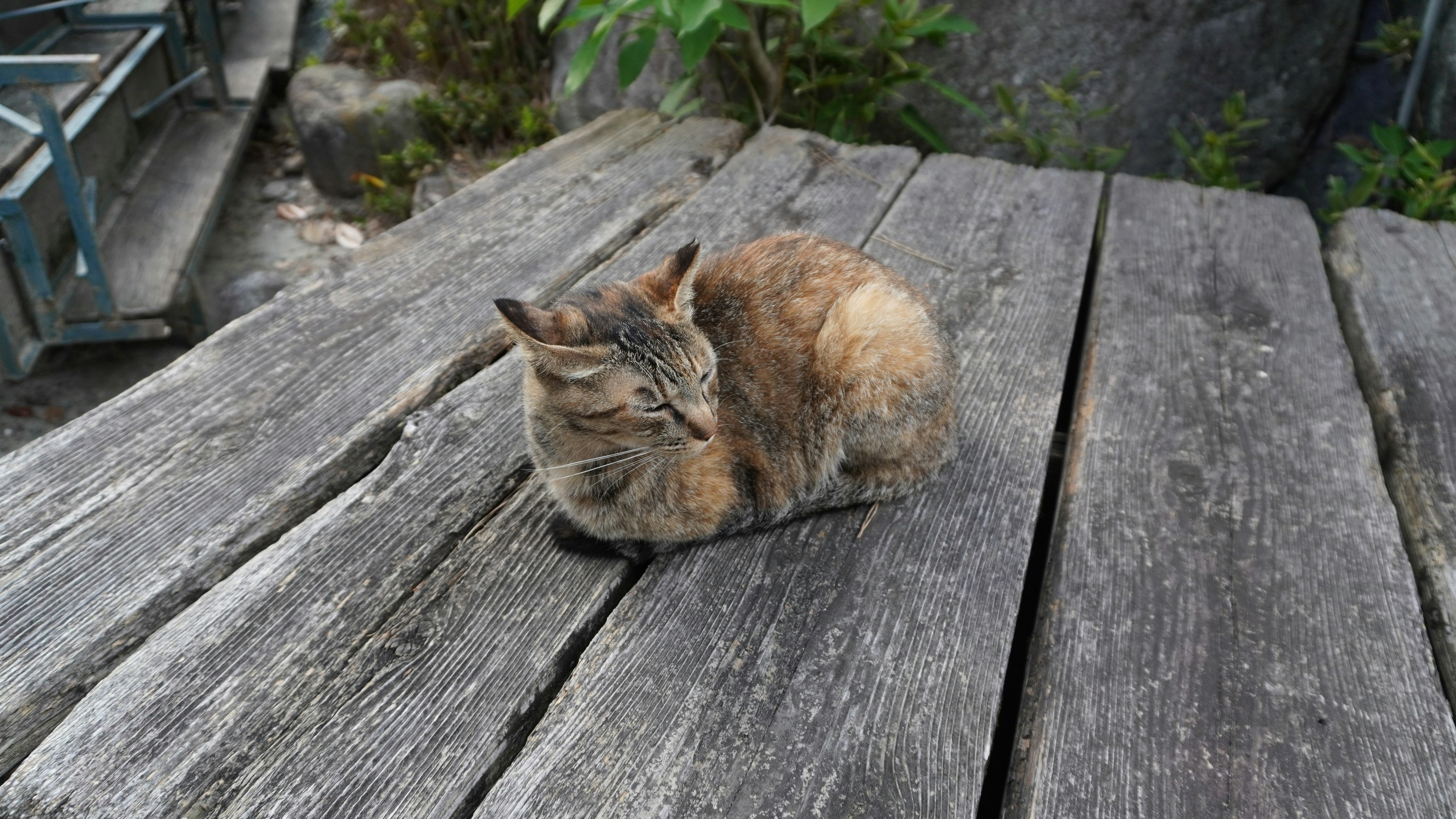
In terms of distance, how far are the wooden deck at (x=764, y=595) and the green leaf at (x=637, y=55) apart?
3.88 ft

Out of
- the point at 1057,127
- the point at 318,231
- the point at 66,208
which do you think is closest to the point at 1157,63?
the point at 1057,127

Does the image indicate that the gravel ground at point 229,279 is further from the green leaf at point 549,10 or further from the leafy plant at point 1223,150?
the leafy plant at point 1223,150

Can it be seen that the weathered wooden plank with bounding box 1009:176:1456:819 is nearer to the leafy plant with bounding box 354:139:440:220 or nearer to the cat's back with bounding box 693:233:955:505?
the cat's back with bounding box 693:233:955:505

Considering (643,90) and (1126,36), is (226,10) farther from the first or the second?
(1126,36)

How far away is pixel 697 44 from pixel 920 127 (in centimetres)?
154

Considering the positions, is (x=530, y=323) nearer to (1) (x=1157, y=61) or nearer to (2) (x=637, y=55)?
(2) (x=637, y=55)

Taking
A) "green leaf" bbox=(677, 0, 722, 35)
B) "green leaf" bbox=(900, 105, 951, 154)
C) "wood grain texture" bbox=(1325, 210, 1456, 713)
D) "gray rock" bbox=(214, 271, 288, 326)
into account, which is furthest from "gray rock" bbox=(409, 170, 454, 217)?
"wood grain texture" bbox=(1325, 210, 1456, 713)

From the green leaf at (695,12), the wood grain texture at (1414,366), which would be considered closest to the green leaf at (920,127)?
the green leaf at (695,12)

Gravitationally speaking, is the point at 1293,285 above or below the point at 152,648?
above

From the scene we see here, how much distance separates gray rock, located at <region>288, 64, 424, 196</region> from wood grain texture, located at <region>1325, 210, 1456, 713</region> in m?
5.76

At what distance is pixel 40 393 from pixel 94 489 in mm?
3976

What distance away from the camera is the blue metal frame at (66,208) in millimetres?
3652

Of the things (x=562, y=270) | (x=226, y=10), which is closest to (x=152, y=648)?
(x=562, y=270)

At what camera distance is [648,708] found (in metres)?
1.61
